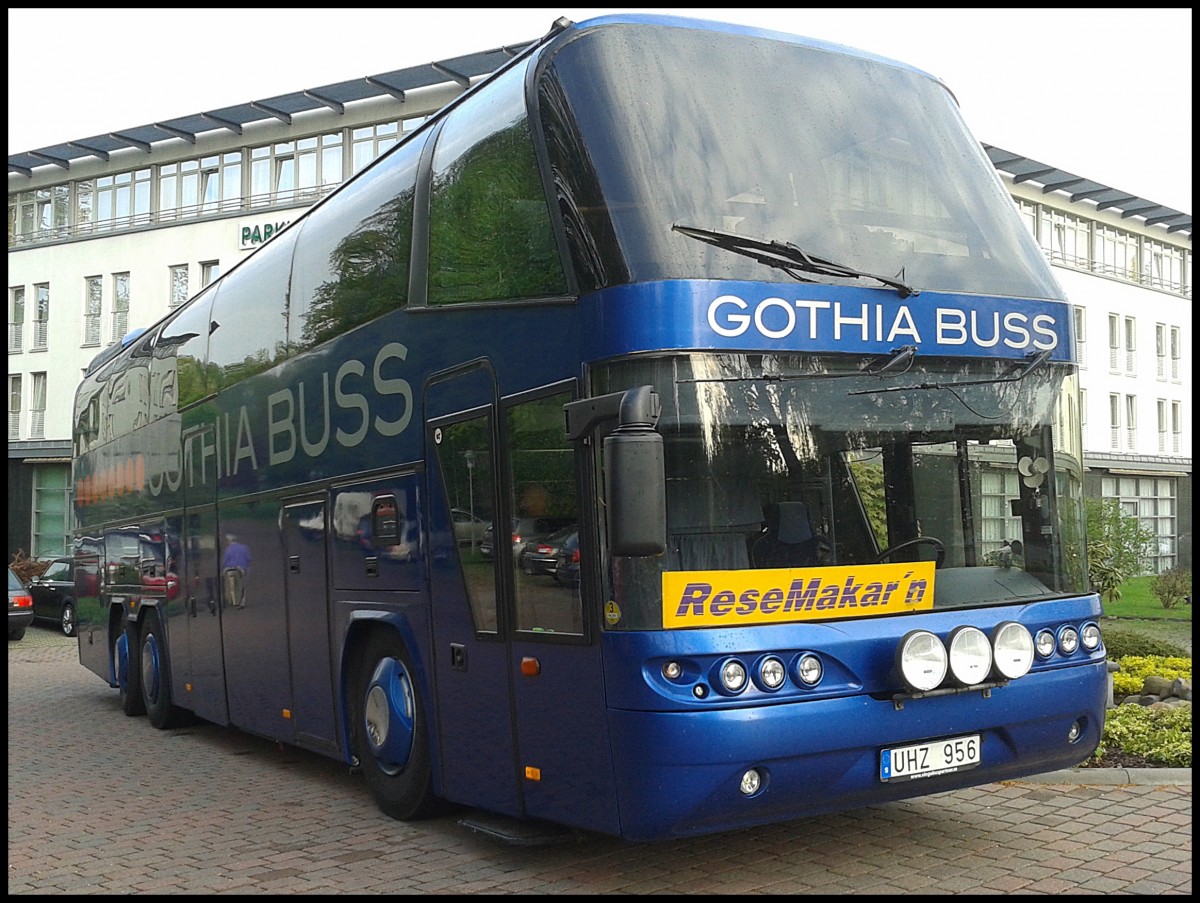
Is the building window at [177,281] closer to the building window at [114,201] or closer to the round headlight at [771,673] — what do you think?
the building window at [114,201]

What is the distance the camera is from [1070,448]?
6.95 m

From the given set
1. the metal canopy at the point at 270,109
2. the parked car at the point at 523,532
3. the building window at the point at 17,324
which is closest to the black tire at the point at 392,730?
the parked car at the point at 523,532

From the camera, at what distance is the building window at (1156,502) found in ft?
173

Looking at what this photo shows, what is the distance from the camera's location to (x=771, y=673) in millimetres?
5984

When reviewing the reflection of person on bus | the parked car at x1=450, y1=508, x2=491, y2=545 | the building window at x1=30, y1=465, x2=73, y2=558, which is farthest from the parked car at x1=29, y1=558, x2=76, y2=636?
the parked car at x1=450, y1=508, x2=491, y2=545

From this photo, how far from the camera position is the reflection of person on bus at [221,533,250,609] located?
11080 millimetres

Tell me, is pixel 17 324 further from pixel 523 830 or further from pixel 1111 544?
pixel 523 830

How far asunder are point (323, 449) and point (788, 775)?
4432 millimetres

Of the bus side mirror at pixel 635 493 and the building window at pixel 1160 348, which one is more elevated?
the building window at pixel 1160 348

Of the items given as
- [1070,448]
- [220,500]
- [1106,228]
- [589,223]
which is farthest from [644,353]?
[1106,228]

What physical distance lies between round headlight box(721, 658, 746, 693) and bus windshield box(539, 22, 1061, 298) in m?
1.68

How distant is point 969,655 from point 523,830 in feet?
7.62

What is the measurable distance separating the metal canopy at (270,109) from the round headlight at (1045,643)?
31.5 m

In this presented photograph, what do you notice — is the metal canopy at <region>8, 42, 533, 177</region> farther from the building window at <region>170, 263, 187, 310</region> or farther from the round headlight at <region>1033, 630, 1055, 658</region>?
the round headlight at <region>1033, 630, 1055, 658</region>
